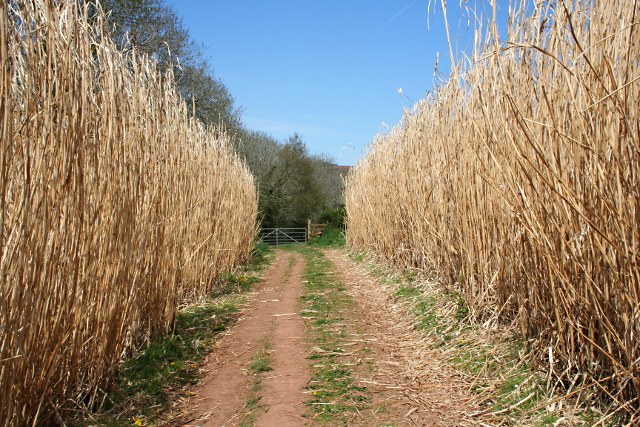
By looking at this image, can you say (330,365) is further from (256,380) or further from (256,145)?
(256,145)

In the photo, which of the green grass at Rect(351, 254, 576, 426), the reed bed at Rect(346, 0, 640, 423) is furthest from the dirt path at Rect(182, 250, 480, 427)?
the reed bed at Rect(346, 0, 640, 423)

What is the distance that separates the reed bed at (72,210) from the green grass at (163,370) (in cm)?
11

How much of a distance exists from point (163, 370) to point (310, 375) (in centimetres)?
100

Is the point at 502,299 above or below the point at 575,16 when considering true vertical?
below

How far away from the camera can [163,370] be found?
3.39 meters

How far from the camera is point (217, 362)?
12.2ft

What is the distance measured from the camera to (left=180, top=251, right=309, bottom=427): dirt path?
2.74m

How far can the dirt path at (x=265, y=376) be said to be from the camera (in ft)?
9.00

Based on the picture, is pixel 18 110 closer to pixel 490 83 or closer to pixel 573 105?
pixel 573 105

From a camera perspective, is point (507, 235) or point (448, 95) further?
point (448, 95)

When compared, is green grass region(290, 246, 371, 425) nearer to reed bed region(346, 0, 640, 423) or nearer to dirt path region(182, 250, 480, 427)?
dirt path region(182, 250, 480, 427)

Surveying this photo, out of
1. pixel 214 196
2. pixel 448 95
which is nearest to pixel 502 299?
pixel 448 95

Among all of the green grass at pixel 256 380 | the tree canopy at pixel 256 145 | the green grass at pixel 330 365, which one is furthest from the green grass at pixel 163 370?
the tree canopy at pixel 256 145

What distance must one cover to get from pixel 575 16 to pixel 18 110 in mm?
2433
